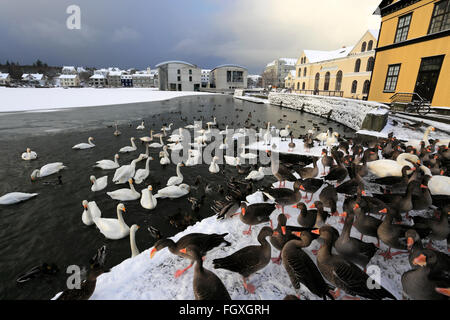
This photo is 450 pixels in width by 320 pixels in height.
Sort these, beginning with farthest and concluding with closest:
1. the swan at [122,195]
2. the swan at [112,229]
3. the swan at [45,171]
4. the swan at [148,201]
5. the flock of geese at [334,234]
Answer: the swan at [45,171]
the swan at [122,195]
the swan at [148,201]
the swan at [112,229]
the flock of geese at [334,234]

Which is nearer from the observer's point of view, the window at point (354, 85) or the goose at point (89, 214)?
the goose at point (89, 214)

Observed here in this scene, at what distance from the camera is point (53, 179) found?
9.81m

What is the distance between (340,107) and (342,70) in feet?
77.2

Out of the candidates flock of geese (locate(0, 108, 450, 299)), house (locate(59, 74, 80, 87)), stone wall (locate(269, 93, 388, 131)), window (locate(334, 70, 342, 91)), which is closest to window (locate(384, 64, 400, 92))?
stone wall (locate(269, 93, 388, 131))

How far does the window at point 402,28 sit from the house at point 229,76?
69.9 meters

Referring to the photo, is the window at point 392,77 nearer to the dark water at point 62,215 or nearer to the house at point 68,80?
the dark water at point 62,215

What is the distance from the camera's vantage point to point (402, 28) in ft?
65.2

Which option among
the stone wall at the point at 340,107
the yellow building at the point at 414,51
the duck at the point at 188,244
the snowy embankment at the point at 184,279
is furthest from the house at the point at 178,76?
the snowy embankment at the point at 184,279

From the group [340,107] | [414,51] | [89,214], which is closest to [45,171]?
[89,214]

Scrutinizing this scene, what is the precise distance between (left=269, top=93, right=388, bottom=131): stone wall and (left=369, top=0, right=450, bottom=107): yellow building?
382 cm

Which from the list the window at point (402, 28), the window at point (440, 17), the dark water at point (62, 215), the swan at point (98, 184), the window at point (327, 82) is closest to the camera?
the dark water at point (62, 215)

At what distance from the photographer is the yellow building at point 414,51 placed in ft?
53.4

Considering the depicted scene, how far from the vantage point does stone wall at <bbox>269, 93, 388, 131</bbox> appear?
14470 mm

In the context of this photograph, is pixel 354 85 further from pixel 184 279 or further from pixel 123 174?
pixel 184 279
